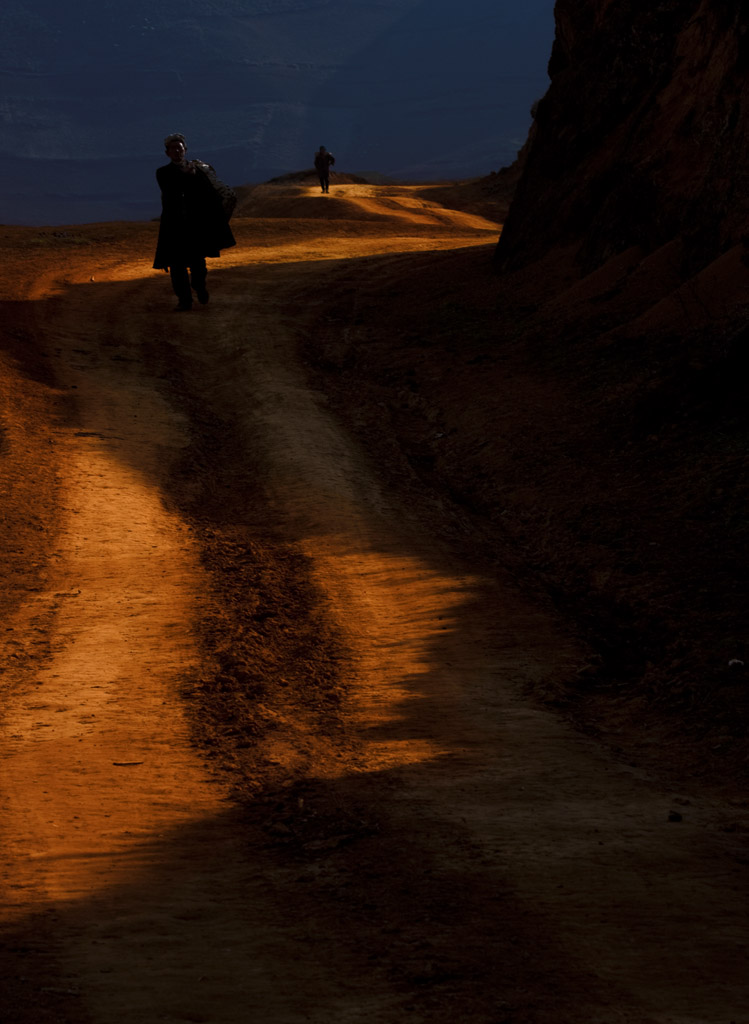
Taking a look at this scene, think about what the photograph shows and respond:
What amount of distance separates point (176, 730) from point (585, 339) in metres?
6.83

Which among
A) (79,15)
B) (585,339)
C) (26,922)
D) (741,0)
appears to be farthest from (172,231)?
(79,15)

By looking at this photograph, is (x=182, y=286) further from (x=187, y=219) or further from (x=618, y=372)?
(x=618, y=372)

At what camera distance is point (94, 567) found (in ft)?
19.1

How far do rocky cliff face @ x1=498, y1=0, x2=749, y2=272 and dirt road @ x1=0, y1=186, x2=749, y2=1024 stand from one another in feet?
14.5

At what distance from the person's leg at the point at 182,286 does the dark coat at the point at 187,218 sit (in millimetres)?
132

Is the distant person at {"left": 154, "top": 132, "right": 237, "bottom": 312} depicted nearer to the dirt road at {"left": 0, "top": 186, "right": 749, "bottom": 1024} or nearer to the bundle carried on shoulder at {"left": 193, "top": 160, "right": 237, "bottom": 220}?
the bundle carried on shoulder at {"left": 193, "top": 160, "right": 237, "bottom": 220}

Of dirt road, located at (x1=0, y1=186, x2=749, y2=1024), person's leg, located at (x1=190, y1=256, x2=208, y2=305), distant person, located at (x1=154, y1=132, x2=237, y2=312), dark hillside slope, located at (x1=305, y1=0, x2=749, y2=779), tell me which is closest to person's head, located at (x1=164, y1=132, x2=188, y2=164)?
distant person, located at (x1=154, y1=132, x2=237, y2=312)

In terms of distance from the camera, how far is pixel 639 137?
11.8 metres

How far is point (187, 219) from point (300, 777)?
9.42 meters

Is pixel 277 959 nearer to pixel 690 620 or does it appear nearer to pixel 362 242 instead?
pixel 690 620

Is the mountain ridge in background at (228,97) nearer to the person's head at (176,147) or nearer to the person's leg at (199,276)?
the person's leg at (199,276)

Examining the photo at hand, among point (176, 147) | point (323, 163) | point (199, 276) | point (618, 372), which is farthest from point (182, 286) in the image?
point (323, 163)

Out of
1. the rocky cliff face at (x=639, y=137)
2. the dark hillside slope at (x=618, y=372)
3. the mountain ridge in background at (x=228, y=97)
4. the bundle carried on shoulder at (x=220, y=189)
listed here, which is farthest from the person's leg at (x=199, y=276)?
the mountain ridge in background at (x=228, y=97)

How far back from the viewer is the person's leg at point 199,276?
40.3ft
